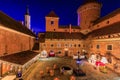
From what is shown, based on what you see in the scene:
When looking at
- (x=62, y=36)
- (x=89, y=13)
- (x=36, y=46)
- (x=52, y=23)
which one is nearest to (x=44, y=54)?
(x=36, y=46)

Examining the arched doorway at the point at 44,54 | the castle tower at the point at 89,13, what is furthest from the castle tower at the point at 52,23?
the arched doorway at the point at 44,54

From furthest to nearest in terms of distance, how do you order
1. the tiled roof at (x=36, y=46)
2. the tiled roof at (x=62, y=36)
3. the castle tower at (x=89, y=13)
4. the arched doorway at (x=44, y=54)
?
the castle tower at (x=89, y=13)
the tiled roof at (x=62, y=36)
the tiled roof at (x=36, y=46)
the arched doorway at (x=44, y=54)

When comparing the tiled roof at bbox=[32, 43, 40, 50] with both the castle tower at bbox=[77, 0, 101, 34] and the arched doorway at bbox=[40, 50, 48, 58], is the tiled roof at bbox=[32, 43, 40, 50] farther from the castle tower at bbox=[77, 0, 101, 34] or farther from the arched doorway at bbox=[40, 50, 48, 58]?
the castle tower at bbox=[77, 0, 101, 34]

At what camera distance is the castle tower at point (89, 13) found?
41.4 m

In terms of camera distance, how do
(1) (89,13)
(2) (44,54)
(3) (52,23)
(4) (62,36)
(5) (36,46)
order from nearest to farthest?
(2) (44,54) → (5) (36,46) → (4) (62,36) → (1) (89,13) → (3) (52,23)

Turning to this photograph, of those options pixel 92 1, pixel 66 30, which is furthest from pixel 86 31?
pixel 92 1

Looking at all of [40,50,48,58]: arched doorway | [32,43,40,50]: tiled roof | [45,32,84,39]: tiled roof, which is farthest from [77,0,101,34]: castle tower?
[32,43,40,50]: tiled roof

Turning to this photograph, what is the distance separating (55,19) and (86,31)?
1296 cm

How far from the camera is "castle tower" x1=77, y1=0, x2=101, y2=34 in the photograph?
41438 millimetres

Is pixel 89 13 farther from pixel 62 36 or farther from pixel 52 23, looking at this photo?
pixel 52 23

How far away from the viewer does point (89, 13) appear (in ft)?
138

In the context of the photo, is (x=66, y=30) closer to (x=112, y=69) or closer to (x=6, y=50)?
(x=112, y=69)

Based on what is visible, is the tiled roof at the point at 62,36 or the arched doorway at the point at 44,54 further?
the tiled roof at the point at 62,36

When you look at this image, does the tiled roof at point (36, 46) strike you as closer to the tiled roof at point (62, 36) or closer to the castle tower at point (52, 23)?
the tiled roof at point (62, 36)
